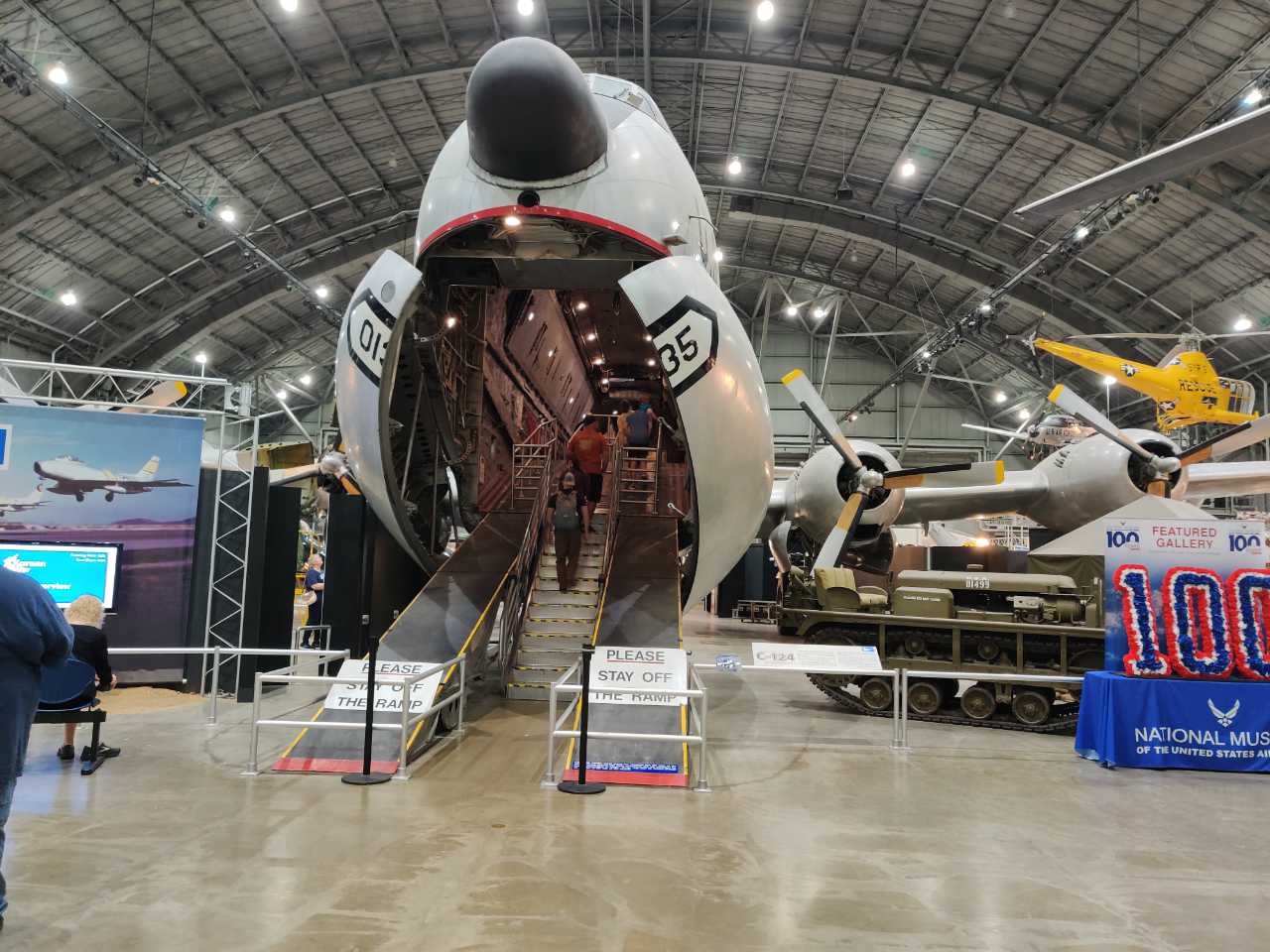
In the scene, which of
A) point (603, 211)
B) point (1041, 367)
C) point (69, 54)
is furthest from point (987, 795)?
point (1041, 367)

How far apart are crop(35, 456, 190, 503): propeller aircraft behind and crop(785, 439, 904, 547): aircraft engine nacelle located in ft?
30.0

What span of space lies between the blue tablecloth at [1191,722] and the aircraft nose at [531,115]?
6969mm

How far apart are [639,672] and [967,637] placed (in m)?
5.14

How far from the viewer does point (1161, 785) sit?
6.70m

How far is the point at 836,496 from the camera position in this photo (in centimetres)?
1268

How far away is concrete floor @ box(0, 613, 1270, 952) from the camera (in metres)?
3.62

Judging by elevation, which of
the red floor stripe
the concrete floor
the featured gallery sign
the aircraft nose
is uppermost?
the aircraft nose

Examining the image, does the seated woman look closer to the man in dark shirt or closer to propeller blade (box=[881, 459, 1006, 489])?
the man in dark shirt

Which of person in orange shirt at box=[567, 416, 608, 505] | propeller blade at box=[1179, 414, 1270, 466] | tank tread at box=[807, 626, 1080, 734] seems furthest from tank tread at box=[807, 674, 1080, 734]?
propeller blade at box=[1179, 414, 1270, 466]

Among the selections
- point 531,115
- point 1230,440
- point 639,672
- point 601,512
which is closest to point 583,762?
point 639,672

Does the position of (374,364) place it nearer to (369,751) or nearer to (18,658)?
(369,751)

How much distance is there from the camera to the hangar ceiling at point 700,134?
16.4 meters

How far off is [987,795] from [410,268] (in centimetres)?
678

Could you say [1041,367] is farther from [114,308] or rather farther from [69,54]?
[114,308]
